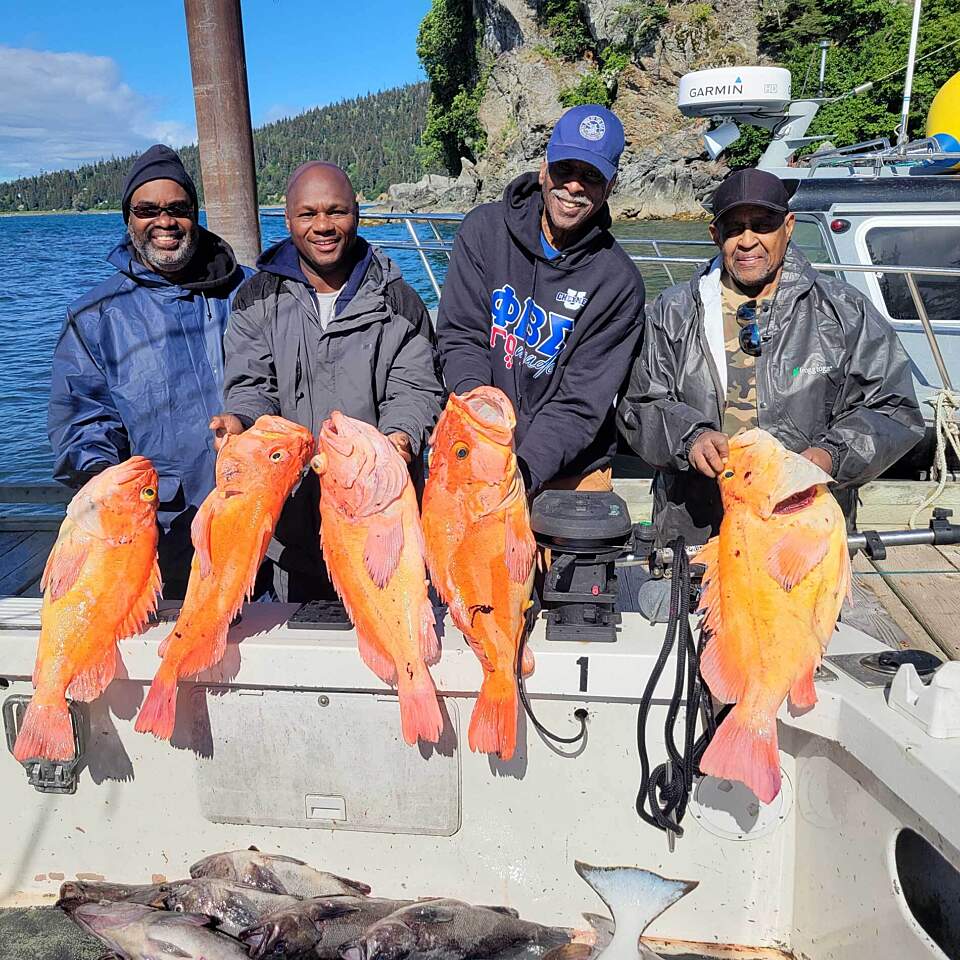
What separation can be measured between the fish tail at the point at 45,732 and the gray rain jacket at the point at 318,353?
1161 millimetres

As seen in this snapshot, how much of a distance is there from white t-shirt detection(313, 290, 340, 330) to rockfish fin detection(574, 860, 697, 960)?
208 centimetres

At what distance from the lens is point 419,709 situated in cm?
239

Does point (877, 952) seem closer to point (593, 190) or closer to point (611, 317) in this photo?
point (611, 317)

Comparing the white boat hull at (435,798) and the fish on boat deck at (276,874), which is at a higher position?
the white boat hull at (435,798)

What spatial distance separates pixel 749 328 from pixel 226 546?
2.07 m

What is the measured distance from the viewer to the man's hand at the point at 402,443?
2.77 meters

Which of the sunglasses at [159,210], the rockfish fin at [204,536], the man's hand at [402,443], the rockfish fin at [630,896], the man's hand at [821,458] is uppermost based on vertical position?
the sunglasses at [159,210]

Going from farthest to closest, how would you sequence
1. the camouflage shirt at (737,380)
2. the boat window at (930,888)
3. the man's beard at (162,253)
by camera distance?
the man's beard at (162,253) < the camouflage shirt at (737,380) < the boat window at (930,888)

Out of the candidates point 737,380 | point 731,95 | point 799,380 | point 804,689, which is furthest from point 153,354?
point 731,95

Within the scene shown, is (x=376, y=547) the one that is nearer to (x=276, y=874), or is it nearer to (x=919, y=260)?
(x=276, y=874)

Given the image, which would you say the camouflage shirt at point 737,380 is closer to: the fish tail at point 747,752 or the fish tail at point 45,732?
the fish tail at point 747,752

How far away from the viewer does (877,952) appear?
2.23m

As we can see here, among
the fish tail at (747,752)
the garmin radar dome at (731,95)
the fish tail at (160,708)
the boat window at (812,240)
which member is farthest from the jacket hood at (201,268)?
the boat window at (812,240)

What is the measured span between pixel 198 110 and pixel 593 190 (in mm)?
2175
